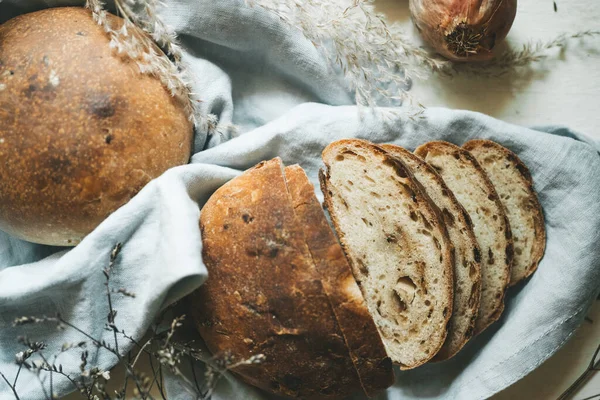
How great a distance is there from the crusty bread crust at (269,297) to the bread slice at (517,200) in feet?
2.75

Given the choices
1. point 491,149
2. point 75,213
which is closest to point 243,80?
point 75,213

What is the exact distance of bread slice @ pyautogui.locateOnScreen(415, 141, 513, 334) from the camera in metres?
1.91

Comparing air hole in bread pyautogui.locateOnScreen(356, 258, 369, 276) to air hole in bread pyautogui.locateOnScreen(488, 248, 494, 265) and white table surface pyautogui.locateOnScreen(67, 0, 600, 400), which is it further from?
white table surface pyautogui.locateOnScreen(67, 0, 600, 400)

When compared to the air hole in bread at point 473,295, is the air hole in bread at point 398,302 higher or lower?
lower

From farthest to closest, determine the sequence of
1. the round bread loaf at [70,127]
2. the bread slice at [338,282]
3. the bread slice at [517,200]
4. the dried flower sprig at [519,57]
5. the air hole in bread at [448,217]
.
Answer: the dried flower sprig at [519,57] < the bread slice at [517,200] < the air hole in bread at [448,217] < the round bread loaf at [70,127] < the bread slice at [338,282]

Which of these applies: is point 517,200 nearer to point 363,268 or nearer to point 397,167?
point 397,167

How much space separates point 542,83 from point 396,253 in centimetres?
104

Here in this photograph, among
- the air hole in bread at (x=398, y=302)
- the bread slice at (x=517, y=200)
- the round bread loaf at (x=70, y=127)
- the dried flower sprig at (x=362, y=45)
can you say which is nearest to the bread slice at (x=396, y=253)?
the air hole in bread at (x=398, y=302)

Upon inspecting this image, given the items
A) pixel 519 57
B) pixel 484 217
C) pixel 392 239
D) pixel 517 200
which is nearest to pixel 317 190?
pixel 392 239

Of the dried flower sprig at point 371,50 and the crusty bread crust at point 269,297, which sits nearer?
the crusty bread crust at point 269,297

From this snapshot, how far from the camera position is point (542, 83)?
7.09 feet

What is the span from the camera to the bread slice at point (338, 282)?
4.99 feet

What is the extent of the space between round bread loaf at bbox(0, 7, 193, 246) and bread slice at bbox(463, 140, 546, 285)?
1.21 metres

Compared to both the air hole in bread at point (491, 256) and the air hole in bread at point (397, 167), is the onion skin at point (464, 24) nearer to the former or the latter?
the air hole in bread at point (397, 167)
